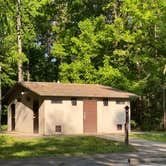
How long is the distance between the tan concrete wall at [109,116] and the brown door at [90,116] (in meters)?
0.36

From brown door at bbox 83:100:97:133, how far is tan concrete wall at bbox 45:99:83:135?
0.32 metres

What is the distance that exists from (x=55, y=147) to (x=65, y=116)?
11633mm

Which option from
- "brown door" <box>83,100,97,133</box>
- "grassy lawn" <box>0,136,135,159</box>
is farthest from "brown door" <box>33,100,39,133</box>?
"grassy lawn" <box>0,136,135,159</box>

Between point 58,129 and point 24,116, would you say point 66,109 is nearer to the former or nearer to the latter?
point 58,129

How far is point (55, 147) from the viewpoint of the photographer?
25453mm

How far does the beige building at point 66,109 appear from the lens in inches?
1438

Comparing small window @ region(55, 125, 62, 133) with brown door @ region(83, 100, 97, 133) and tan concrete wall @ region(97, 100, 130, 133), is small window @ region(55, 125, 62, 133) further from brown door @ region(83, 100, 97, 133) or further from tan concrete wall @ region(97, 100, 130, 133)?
tan concrete wall @ region(97, 100, 130, 133)

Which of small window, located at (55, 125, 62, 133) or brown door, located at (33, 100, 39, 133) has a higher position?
brown door, located at (33, 100, 39, 133)

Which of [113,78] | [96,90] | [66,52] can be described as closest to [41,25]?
[66,52]

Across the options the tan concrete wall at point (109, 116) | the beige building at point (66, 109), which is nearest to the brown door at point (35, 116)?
the beige building at point (66, 109)

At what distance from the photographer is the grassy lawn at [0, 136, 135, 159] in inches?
894

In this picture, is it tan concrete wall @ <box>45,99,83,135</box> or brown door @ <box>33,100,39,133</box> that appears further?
brown door @ <box>33,100,39,133</box>

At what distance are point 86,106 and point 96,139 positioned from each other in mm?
8497

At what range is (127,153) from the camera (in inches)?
925
